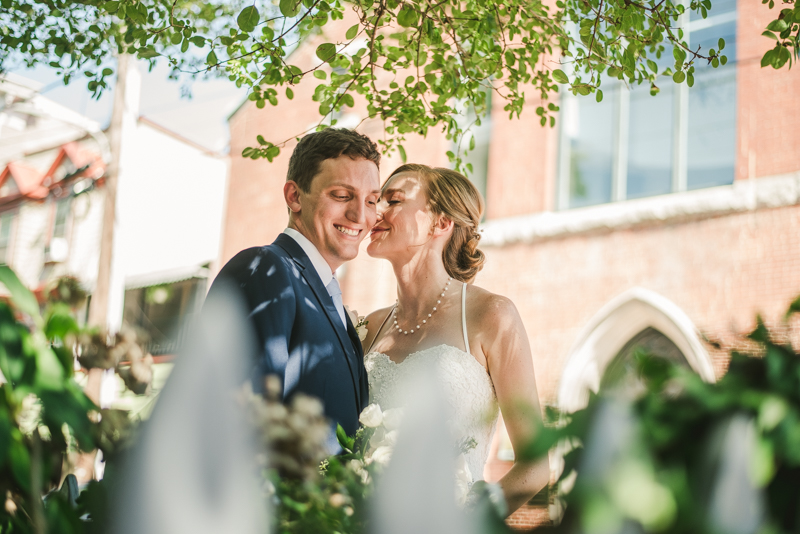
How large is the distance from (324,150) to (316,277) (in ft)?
1.91

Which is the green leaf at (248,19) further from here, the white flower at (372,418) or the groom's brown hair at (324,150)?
the white flower at (372,418)

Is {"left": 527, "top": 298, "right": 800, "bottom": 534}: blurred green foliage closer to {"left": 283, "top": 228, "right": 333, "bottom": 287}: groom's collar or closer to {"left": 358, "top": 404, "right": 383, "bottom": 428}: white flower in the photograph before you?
{"left": 358, "top": 404, "right": 383, "bottom": 428}: white flower

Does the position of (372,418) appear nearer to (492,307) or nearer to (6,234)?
(492,307)

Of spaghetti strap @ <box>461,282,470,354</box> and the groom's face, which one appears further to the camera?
spaghetti strap @ <box>461,282,470,354</box>

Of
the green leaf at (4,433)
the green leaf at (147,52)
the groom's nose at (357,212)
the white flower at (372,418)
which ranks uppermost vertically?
the green leaf at (147,52)

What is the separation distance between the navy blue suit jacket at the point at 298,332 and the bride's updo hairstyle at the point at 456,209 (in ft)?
4.07

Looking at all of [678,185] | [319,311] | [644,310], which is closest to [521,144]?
[678,185]

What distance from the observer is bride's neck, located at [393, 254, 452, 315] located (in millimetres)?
3514

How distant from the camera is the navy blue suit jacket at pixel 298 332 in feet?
6.45

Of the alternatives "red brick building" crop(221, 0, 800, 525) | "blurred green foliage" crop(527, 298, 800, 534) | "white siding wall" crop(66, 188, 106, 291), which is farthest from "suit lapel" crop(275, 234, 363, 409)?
"white siding wall" crop(66, 188, 106, 291)

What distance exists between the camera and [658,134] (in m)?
10.5

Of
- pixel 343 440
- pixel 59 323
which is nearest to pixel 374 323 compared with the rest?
pixel 343 440

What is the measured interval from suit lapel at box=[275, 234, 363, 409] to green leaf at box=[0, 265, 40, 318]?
1.62 meters

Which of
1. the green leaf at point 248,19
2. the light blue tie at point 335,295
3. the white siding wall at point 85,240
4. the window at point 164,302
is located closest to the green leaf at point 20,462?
the light blue tie at point 335,295
